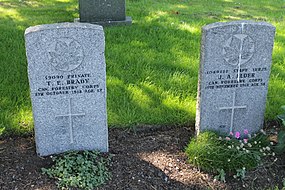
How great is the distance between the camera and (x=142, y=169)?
12.3 ft

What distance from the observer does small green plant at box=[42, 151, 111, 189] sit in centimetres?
348

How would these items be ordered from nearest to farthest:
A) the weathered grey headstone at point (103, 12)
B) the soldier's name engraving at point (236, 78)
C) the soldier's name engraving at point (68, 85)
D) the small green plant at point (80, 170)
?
the small green plant at point (80, 170)
the soldier's name engraving at point (68, 85)
the soldier's name engraving at point (236, 78)
the weathered grey headstone at point (103, 12)

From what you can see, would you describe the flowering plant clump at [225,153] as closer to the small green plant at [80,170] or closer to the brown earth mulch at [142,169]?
the brown earth mulch at [142,169]

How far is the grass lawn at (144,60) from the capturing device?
4.55m

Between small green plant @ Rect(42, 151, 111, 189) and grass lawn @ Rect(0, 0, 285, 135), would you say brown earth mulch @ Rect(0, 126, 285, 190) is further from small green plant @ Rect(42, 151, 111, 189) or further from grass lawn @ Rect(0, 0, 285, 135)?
grass lawn @ Rect(0, 0, 285, 135)

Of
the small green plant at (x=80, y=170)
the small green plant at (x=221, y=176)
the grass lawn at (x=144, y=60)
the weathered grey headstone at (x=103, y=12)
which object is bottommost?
the small green plant at (x=221, y=176)

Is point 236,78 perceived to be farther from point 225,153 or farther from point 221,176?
point 221,176

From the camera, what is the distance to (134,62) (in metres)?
5.80

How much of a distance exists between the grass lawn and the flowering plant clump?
2.10 feet

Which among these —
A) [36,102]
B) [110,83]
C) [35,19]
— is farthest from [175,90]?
[35,19]

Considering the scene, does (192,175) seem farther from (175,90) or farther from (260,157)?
(175,90)

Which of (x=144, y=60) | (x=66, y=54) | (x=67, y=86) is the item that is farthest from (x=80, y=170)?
(x=144, y=60)


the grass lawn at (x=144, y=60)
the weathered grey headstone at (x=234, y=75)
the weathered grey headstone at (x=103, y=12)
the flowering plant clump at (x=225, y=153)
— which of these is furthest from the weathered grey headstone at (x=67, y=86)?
the weathered grey headstone at (x=103, y=12)

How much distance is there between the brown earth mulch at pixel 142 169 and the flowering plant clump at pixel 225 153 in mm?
78
